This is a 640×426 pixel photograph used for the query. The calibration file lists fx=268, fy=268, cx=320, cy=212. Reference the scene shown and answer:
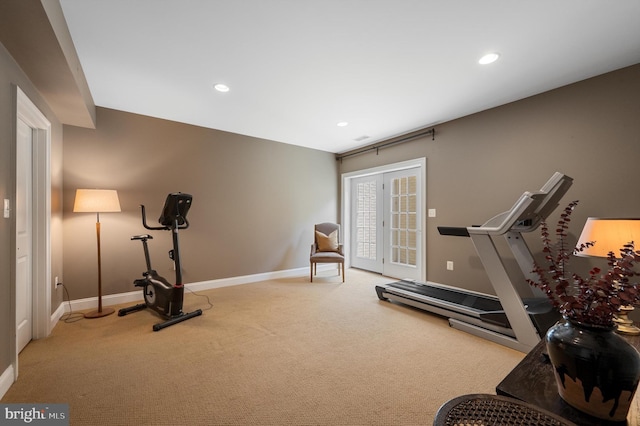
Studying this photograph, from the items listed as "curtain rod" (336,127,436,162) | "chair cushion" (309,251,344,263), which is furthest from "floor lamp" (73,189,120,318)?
"curtain rod" (336,127,436,162)

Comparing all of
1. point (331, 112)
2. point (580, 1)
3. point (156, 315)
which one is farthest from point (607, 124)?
point (156, 315)

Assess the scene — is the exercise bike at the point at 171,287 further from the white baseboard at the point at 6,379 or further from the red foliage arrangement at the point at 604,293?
the red foliage arrangement at the point at 604,293

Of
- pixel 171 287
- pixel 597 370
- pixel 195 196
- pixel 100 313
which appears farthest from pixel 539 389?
pixel 195 196

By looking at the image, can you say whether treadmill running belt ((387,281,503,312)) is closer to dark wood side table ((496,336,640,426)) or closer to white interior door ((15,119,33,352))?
dark wood side table ((496,336,640,426))

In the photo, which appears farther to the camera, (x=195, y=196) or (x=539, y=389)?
(x=195, y=196)

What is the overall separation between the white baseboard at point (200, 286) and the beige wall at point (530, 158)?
234cm

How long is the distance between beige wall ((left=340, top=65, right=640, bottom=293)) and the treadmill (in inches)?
23.6

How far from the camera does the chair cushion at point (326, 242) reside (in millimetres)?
4699

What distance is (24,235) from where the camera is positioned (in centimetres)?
231

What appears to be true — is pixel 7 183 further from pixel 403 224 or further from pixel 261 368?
pixel 403 224

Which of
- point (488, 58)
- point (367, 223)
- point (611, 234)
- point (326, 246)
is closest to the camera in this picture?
point (611, 234)

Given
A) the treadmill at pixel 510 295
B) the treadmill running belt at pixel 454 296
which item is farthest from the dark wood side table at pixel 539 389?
the treadmill running belt at pixel 454 296

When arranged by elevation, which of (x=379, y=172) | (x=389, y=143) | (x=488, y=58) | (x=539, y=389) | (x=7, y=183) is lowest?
(x=539, y=389)

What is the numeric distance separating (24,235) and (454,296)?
4274 millimetres
